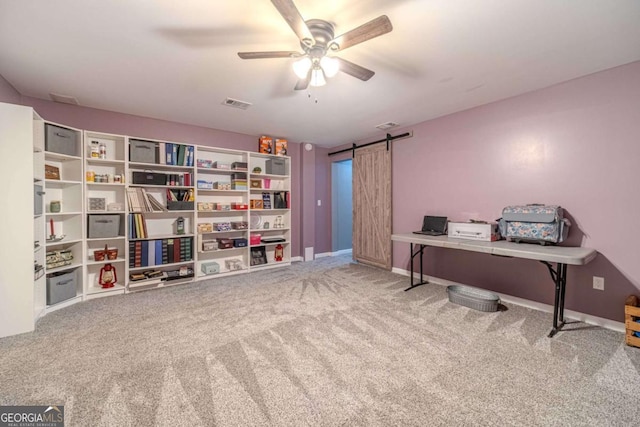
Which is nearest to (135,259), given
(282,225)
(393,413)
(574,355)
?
(282,225)

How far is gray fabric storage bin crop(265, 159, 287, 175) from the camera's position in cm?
474

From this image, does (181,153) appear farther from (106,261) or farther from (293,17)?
(293,17)

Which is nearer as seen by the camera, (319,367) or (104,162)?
(319,367)

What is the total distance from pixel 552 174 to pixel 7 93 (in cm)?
577

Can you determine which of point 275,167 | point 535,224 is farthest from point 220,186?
point 535,224

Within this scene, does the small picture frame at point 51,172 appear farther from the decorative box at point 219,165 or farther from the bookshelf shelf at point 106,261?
the decorative box at point 219,165

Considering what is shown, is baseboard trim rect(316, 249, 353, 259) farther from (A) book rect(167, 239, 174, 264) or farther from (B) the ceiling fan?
(B) the ceiling fan

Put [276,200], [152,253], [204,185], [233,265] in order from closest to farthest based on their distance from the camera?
[152,253], [204,185], [233,265], [276,200]

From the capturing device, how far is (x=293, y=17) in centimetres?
149

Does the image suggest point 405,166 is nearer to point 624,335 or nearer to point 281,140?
point 281,140

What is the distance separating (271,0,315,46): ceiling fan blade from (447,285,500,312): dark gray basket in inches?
116

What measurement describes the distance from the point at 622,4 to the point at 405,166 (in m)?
2.73

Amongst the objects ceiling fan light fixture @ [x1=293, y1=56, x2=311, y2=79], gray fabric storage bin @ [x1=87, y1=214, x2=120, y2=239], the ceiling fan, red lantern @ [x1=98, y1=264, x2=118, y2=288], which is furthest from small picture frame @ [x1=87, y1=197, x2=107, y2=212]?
ceiling fan light fixture @ [x1=293, y1=56, x2=311, y2=79]

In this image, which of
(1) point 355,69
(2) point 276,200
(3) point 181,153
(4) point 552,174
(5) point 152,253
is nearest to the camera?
(1) point 355,69
